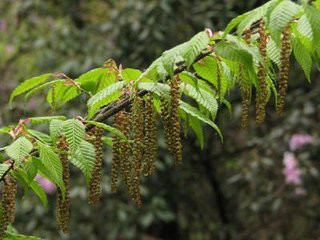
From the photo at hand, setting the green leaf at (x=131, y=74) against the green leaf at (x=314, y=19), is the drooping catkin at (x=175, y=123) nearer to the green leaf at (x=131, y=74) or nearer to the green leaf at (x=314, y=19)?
the green leaf at (x=131, y=74)

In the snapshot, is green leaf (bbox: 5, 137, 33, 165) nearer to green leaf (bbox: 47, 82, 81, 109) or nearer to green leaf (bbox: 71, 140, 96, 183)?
green leaf (bbox: 71, 140, 96, 183)

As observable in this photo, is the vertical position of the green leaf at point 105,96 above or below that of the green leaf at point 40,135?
above

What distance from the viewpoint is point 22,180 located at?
4.21ft

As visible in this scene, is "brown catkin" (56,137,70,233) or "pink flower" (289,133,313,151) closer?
"brown catkin" (56,137,70,233)

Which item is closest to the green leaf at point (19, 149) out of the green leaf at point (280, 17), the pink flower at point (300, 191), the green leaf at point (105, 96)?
the green leaf at point (105, 96)

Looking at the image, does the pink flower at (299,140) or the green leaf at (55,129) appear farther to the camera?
the pink flower at (299,140)

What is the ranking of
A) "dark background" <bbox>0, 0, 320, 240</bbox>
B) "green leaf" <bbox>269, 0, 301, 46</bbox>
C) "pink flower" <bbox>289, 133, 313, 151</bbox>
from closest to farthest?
"green leaf" <bbox>269, 0, 301, 46</bbox>, "pink flower" <bbox>289, 133, 313, 151</bbox>, "dark background" <bbox>0, 0, 320, 240</bbox>

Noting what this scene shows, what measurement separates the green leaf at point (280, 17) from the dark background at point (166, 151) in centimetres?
259

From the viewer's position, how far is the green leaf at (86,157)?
1165 millimetres

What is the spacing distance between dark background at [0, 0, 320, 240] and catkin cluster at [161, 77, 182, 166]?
8.11 feet

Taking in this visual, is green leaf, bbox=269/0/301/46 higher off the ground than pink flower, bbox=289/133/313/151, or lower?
higher

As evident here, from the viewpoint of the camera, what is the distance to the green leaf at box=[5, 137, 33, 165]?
44.8 inches

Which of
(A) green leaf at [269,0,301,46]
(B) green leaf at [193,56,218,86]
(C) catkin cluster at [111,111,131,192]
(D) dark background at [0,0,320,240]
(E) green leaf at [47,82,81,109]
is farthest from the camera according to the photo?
(D) dark background at [0,0,320,240]

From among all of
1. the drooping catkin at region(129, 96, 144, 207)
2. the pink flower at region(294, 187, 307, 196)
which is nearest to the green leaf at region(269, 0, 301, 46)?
the drooping catkin at region(129, 96, 144, 207)
